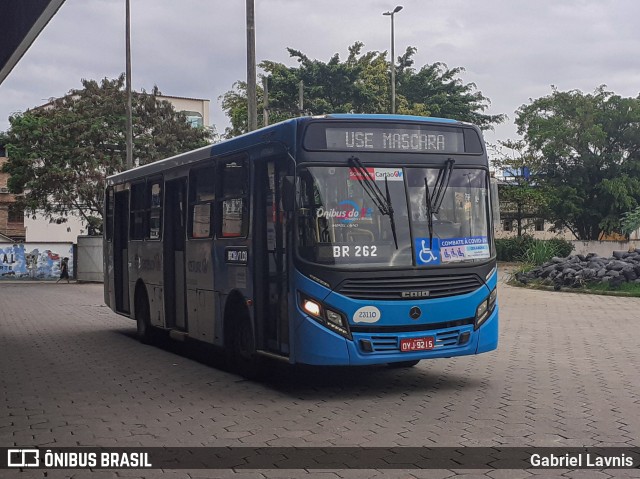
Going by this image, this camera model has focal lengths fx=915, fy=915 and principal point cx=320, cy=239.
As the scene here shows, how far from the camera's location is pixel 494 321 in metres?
10.4

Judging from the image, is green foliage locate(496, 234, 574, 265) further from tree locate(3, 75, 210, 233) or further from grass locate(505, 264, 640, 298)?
tree locate(3, 75, 210, 233)

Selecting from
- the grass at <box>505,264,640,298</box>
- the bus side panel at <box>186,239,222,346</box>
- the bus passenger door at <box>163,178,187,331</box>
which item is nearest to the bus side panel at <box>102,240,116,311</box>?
the bus passenger door at <box>163,178,187,331</box>

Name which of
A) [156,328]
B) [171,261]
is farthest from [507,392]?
[156,328]

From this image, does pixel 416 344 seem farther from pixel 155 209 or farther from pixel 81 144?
pixel 81 144

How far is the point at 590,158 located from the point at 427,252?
4392cm

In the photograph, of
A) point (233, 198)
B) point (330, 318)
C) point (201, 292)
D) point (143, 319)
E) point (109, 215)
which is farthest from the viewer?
point (109, 215)

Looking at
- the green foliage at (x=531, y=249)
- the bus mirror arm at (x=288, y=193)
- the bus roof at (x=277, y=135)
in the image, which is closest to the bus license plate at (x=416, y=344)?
the bus mirror arm at (x=288, y=193)

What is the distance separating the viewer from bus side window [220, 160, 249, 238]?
11.0m

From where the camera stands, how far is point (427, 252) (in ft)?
32.4

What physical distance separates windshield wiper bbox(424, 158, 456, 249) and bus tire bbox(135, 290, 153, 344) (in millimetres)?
6952

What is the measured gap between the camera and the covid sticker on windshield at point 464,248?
10.0 m

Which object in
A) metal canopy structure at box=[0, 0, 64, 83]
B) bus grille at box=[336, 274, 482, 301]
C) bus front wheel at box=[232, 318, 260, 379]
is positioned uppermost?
metal canopy structure at box=[0, 0, 64, 83]

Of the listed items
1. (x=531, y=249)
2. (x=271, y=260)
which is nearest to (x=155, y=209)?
(x=271, y=260)

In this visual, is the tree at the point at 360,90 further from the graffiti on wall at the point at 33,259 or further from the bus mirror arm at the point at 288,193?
the bus mirror arm at the point at 288,193
